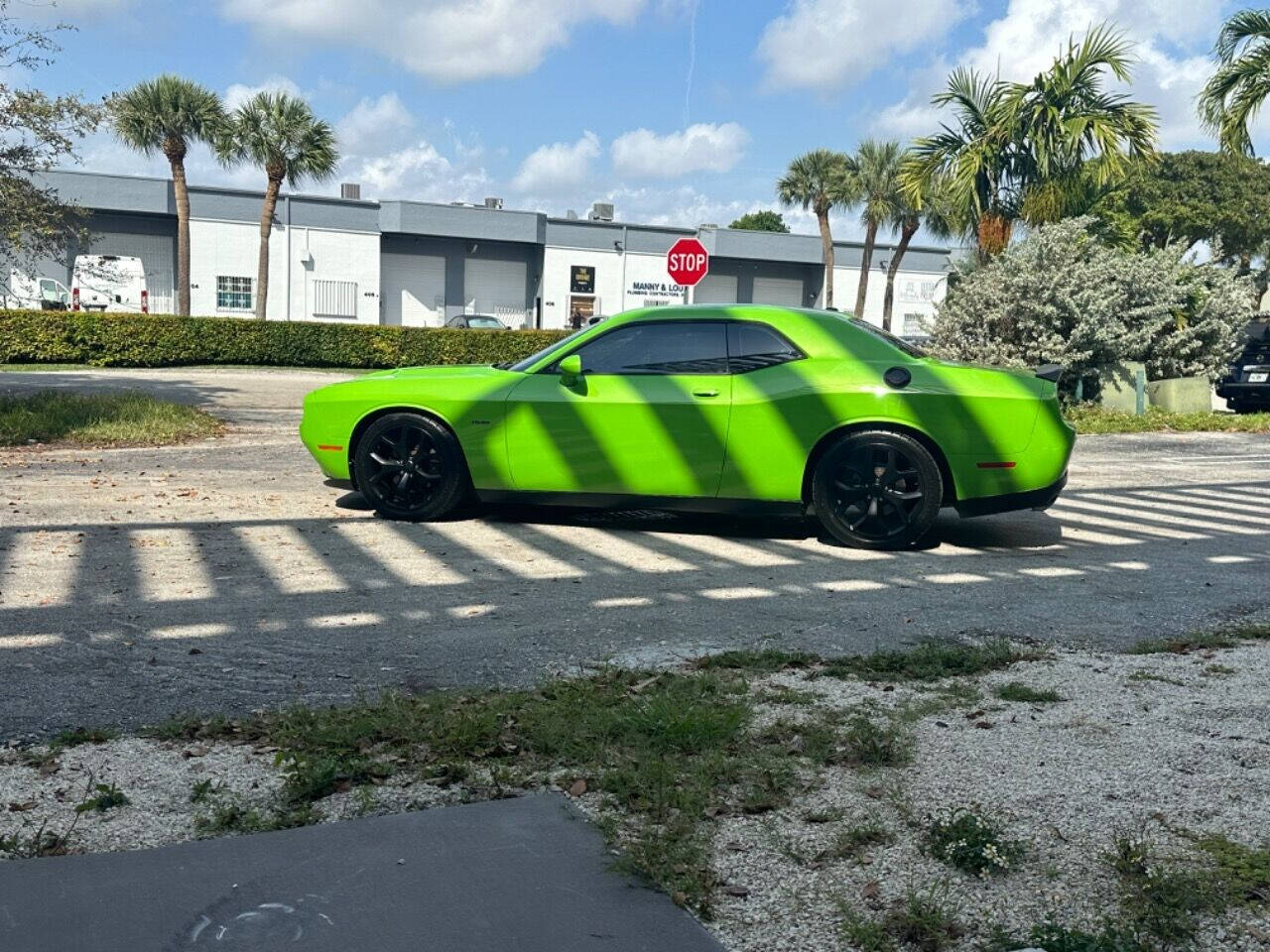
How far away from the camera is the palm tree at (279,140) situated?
1426 inches

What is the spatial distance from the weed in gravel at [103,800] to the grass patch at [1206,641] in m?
3.96

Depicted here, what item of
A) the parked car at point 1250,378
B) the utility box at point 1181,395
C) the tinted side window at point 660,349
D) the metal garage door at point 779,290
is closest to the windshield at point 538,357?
the tinted side window at point 660,349

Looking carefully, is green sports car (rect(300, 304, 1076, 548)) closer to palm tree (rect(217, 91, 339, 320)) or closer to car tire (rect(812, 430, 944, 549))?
car tire (rect(812, 430, 944, 549))

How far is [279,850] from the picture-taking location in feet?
10.1

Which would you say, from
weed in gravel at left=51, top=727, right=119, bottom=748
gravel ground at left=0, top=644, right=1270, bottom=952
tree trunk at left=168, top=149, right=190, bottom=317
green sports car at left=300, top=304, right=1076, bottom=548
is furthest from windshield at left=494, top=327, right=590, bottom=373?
tree trunk at left=168, top=149, right=190, bottom=317

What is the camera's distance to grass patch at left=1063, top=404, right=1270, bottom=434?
16141 millimetres

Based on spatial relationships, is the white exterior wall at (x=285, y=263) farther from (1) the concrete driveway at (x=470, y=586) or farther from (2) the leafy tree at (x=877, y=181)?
(1) the concrete driveway at (x=470, y=586)

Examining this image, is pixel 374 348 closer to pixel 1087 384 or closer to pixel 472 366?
pixel 1087 384

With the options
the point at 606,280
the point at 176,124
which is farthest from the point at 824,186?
the point at 176,124

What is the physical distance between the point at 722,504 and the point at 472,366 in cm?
209

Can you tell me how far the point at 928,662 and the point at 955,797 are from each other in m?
1.45

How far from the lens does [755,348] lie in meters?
7.86

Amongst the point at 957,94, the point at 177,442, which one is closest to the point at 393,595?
the point at 177,442

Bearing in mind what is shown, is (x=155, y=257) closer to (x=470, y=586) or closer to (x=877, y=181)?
(x=877, y=181)
